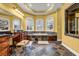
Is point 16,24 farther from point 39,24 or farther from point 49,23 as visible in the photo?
point 49,23

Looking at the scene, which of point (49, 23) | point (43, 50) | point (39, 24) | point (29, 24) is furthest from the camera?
point (43, 50)

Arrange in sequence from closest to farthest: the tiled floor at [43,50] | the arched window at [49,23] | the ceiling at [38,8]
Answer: the ceiling at [38,8] < the tiled floor at [43,50] < the arched window at [49,23]

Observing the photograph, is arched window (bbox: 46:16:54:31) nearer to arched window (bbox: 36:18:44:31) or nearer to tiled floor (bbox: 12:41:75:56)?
arched window (bbox: 36:18:44:31)

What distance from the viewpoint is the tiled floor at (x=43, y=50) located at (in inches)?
147

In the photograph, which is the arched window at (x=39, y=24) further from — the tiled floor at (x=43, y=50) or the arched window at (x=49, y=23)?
the tiled floor at (x=43, y=50)

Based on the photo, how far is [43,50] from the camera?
423 centimetres

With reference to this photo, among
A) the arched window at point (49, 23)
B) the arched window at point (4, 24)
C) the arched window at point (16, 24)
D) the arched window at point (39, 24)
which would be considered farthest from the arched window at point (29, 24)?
the arched window at point (4, 24)

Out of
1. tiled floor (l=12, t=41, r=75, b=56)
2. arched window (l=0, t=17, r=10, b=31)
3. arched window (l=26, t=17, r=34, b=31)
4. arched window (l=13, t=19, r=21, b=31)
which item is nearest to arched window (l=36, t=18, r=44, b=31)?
arched window (l=26, t=17, r=34, b=31)

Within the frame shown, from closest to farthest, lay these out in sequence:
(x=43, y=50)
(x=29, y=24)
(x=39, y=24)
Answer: (x=29, y=24), (x=39, y=24), (x=43, y=50)

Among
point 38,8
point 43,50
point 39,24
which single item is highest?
point 38,8

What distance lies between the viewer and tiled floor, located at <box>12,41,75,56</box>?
3.74 meters

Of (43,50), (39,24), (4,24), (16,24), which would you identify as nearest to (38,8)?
(39,24)

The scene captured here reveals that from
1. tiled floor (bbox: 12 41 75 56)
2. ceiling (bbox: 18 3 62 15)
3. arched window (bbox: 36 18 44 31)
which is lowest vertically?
tiled floor (bbox: 12 41 75 56)

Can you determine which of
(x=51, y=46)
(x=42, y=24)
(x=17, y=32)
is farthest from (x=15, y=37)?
(x=51, y=46)
